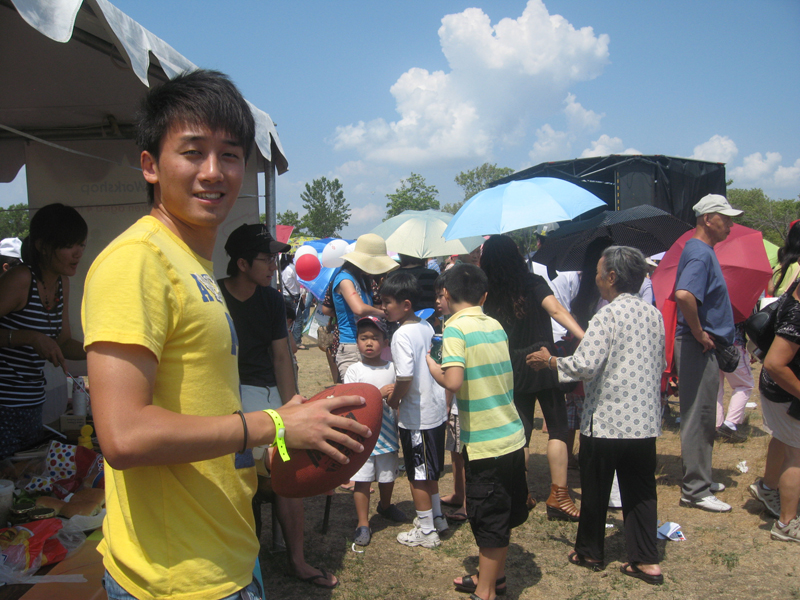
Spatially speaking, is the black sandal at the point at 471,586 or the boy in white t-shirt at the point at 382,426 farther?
the boy in white t-shirt at the point at 382,426

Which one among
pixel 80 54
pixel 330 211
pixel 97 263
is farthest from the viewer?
pixel 330 211

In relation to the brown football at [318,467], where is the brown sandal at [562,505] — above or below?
below

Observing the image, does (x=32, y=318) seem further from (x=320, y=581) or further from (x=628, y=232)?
(x=628, y=232)

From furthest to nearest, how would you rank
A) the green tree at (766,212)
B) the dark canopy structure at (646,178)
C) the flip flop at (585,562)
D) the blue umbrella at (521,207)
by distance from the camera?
the green tree at (766,212)
the dark canopy structure at (646,178)
the blue umbrella at (521,207)
the flip flop at (585,562)

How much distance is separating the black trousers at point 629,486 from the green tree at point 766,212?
8393mm

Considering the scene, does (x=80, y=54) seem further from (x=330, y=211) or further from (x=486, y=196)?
(x=330, y=211)

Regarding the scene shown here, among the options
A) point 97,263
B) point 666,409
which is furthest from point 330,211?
point 97,263

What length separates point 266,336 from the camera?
329 cm

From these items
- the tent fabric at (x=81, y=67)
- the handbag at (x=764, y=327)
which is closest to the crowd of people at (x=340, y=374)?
the handbag at (x=764, y=327)

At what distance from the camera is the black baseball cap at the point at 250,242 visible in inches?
125

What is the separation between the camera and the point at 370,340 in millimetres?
3994

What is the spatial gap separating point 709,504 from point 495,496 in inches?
101

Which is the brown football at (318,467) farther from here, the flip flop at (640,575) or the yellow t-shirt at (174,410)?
the flip flop at (640,575)

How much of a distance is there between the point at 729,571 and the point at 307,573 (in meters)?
2.80
